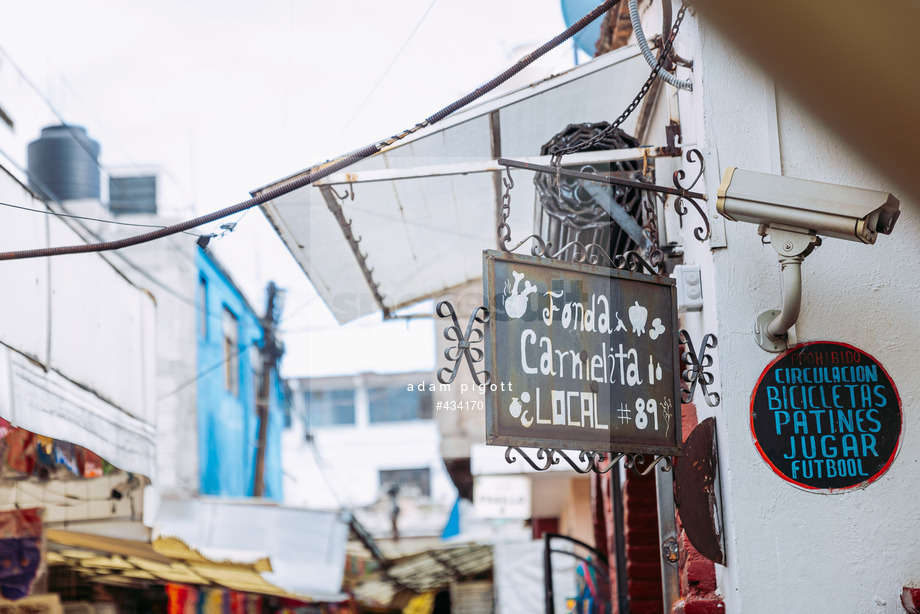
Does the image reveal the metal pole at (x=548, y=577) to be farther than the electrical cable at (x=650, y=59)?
Yes

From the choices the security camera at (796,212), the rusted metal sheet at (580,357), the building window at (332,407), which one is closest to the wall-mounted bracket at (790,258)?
the security camera at (796,212)

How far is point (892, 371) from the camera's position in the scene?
3840 millimetres

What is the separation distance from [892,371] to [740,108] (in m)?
1.29

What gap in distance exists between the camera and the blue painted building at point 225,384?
17.0 metres

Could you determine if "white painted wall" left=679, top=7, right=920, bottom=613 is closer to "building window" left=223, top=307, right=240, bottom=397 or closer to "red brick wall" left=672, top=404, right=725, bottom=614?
"red brick wall" left=672, top=404, right=725, bottom=614

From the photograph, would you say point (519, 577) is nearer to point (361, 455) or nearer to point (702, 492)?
point (702, 492)

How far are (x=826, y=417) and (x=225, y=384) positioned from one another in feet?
52.8

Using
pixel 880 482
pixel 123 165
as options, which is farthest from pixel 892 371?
pixel 123 165

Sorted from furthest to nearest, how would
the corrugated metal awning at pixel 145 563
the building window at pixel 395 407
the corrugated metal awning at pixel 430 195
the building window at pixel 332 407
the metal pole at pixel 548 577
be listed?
1. the building window at pixel 395 407
2. the building window at pixel 332 407
3. the corrugated metal awning at pixel 145 563
4. the metal pole at pixel 548 577
5. the corrugated metal awning at pixel 430 195

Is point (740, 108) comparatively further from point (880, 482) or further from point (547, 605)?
point (547, 605)

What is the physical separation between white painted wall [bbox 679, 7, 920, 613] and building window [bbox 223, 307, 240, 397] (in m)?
15.5

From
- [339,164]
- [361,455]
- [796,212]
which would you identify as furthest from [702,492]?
[361,455]

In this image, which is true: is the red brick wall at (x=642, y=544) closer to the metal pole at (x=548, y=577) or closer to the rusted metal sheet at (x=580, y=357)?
the metal pole at (x=548, y=577)

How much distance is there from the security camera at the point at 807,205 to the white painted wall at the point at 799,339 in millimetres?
339
